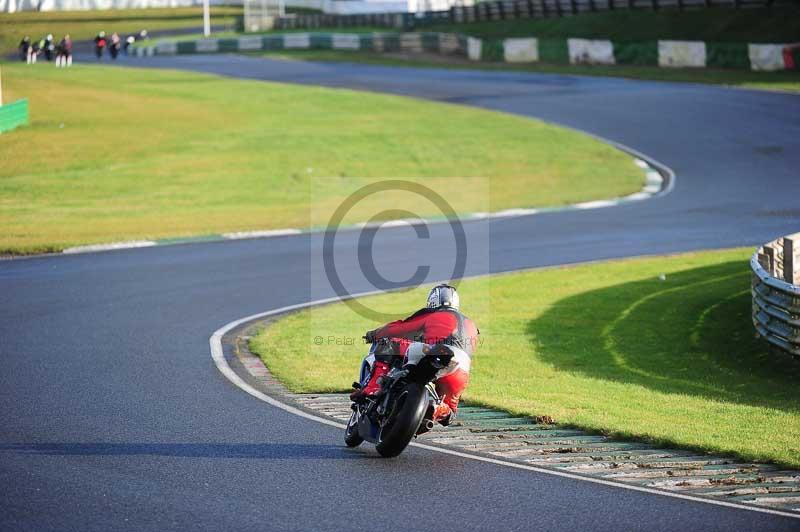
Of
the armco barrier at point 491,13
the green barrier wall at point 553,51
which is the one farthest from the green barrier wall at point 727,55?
the green barrier wall at point 553,51

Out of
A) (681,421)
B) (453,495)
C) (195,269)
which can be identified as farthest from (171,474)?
(195,269)

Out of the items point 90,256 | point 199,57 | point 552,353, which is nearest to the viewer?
point 552,353

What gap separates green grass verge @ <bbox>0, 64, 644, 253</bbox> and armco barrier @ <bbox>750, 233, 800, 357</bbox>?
507 inches

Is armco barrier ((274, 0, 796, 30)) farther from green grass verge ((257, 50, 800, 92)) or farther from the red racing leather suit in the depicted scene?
the red racing leather suit

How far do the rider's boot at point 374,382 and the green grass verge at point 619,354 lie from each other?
92.5 inches

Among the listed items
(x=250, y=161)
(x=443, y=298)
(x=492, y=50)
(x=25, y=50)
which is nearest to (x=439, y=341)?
(x=443, y=298)

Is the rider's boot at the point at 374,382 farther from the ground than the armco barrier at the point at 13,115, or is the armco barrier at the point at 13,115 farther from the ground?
the armco barrier at the point at 13,115

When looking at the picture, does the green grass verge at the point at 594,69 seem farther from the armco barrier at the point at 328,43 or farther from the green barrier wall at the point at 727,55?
the armco barrier at the point at 328,43

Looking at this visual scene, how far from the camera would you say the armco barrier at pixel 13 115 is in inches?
1462

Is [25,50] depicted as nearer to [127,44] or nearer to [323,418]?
[127,44]

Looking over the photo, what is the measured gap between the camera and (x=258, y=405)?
42.2 ft

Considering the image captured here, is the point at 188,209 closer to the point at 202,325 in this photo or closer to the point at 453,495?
the point at 202,325

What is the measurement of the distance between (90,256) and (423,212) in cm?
961

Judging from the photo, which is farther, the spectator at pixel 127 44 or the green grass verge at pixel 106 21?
the green grass verge at pixel 106 21
